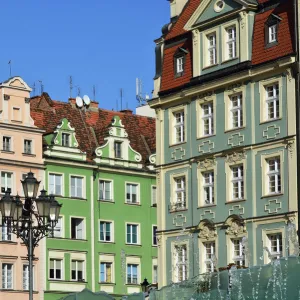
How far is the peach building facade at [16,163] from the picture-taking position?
62844mm

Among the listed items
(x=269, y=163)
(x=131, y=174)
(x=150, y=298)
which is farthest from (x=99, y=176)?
(x=150, y=298)

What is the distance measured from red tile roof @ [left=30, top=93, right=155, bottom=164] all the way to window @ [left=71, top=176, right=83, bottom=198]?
1.57 m

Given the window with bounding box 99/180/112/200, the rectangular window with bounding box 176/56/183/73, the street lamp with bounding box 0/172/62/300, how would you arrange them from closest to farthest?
the street lamp with bounding box 0/172/62/300 < the rectangular window with bounding box 176/56/183/73 < the window with bounding box 99/180/112/200

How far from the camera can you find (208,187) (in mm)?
48188

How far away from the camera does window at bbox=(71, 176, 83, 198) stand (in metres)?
65.4

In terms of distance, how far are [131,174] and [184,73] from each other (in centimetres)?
1834

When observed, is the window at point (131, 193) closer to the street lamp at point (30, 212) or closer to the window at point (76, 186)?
the window at point (76, 186)

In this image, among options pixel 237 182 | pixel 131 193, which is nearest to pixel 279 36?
pixel 237 182

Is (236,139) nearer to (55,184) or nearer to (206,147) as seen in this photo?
(206,147)

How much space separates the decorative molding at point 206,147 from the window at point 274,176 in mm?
3351

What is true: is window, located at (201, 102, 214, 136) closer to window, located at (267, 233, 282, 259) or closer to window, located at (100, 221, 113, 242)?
window, located at (267, 233, 282, 259)

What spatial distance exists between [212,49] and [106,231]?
20.4m

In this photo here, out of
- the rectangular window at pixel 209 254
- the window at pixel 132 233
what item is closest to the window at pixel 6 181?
the window at pixel 132 233

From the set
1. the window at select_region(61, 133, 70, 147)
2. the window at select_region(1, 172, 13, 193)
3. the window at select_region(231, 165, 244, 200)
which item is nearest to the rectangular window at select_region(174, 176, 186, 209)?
the window at select_region(231, 165, 244, 200)
